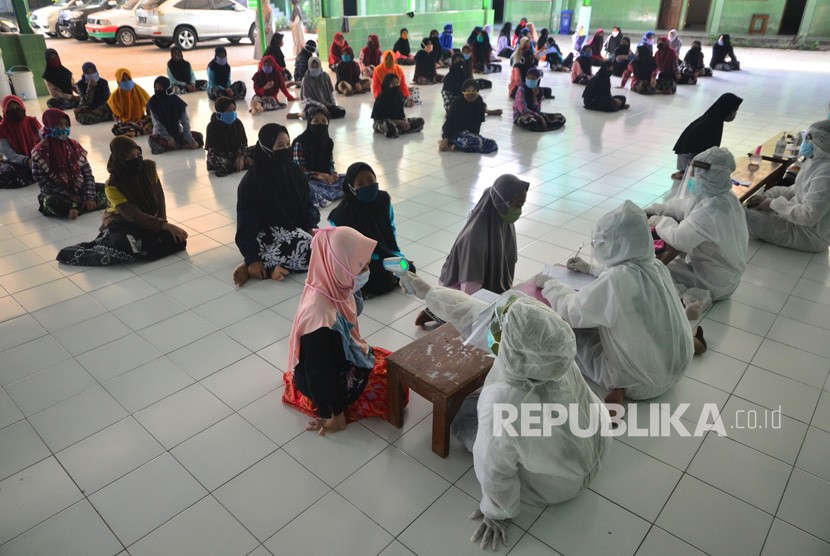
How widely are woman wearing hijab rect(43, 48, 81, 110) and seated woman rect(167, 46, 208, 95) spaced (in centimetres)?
163

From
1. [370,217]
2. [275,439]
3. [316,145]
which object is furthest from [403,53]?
[275,439]

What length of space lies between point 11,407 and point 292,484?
1.68 metres

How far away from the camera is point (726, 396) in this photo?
321 cm

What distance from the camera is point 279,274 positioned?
14.5 ft

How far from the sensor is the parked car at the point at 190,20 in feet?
50.4

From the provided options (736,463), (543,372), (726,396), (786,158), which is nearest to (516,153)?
(786,158)

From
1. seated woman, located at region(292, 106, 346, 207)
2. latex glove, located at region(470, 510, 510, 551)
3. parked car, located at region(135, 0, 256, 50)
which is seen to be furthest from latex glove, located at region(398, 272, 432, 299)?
parked car, located at region(135, 0, 256, 50)

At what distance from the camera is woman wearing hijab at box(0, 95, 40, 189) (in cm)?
620

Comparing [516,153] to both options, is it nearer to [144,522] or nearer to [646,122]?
[646,122]

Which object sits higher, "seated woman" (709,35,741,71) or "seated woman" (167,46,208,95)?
"seated woman" (167,46,208,95)

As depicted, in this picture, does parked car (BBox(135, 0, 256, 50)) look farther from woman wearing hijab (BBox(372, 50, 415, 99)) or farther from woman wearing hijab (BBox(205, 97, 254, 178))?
woman wearing hijab (BBox(205, 97, 254, 178))

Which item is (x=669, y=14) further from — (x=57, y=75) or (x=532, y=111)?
(x=57, y=75)

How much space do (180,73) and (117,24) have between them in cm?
640

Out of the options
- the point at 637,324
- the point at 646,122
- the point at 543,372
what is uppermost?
the point at 543,372
